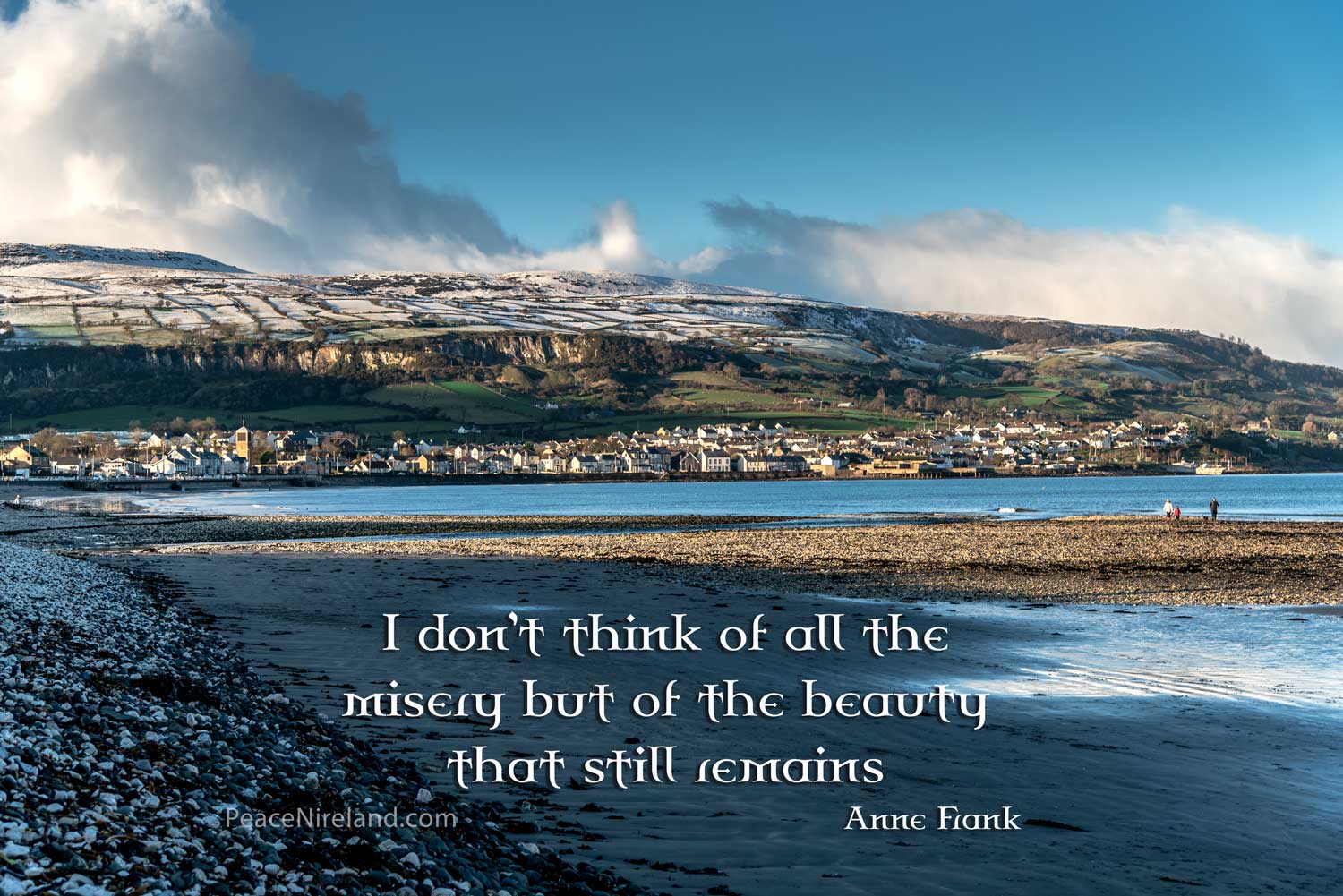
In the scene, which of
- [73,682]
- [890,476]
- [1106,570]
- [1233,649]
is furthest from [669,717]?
[890,476]

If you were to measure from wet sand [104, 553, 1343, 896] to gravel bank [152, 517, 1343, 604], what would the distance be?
248 inches

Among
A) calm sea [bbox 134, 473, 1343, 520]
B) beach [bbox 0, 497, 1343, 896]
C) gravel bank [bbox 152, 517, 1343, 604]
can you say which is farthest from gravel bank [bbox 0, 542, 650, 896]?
calm sea [bbox 134, 473, 1343, 520]

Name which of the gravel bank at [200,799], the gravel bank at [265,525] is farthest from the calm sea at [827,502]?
the gravel bank at [200,799]

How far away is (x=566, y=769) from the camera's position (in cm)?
1109

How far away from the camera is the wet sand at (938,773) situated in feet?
28.3

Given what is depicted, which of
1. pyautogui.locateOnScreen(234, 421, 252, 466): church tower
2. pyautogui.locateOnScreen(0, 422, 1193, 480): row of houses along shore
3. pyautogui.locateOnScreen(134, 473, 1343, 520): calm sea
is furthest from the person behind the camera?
pyautogui.locateOnScreen(234, 421, 252, 466): church tower

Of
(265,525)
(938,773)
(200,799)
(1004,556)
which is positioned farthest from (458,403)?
(200,799)

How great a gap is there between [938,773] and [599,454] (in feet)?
536

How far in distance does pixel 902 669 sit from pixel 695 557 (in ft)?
70.2

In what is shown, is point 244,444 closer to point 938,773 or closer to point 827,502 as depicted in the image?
point 827,502

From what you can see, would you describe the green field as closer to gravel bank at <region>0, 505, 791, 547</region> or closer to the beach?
gravel bank at <region>0, 505, 791, 547</region>

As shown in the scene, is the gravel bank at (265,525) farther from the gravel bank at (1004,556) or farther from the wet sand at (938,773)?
the wet sand at (938,773)

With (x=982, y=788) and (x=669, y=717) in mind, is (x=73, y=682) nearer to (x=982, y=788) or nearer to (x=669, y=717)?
(x=669, y=717)

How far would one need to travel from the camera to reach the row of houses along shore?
520 ft
